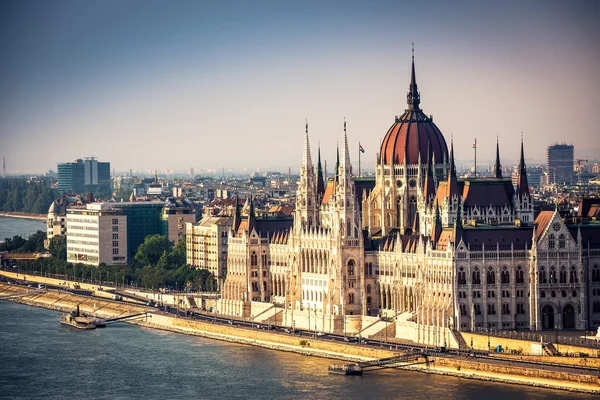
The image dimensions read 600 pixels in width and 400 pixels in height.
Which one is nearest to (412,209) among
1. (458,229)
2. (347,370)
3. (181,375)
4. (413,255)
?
(413,255)

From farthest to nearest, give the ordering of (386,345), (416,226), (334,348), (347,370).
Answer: (416,226), (334,348), (386,345), (347,370)

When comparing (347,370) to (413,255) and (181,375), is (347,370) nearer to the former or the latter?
(181,375)

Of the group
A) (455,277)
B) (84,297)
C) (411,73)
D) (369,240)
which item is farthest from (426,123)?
(84,297)

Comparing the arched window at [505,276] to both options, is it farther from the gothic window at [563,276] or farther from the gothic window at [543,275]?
the gothic window at [563,276]

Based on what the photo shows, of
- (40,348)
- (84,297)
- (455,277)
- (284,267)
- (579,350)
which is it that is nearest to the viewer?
(579,350)

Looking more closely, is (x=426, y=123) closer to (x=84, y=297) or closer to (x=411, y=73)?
(x=411, y=73)

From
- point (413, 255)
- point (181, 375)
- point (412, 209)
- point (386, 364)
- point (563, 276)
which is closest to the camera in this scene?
point (386, 364)
